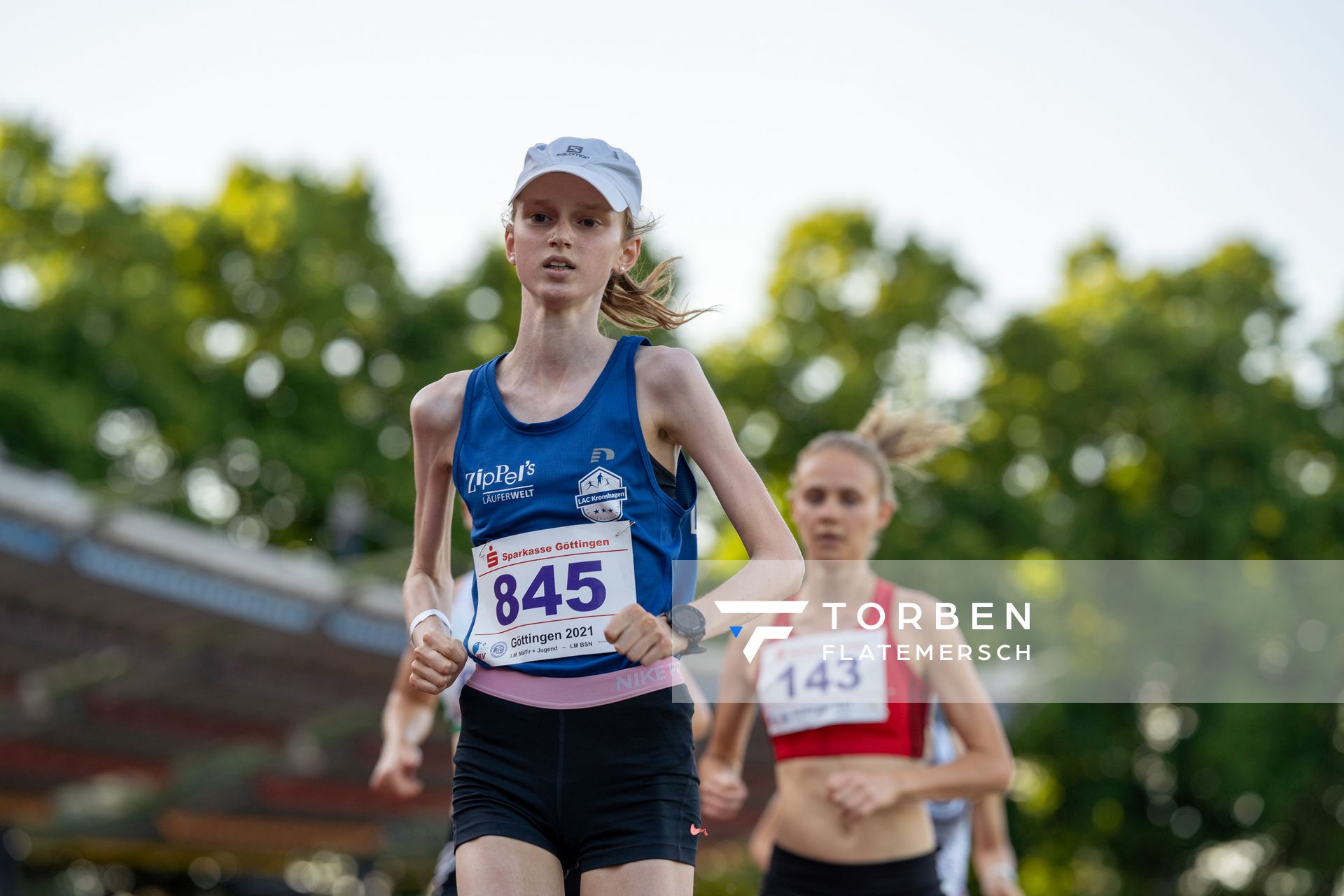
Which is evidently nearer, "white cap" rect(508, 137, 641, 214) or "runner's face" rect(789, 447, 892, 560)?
"white cap" rect(508, 137, 641, 214)

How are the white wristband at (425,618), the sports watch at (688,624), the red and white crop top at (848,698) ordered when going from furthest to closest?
the red and white crop top at (848,698) → the white wristband at (425,618) → the sports watch at (688,624)

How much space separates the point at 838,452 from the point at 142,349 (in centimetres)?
1805

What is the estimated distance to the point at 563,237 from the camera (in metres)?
3.33

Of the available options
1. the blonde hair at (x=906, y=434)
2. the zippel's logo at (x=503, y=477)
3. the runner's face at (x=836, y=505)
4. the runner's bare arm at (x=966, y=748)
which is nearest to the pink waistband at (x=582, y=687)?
the zippel's logo at (x=503, y=477)

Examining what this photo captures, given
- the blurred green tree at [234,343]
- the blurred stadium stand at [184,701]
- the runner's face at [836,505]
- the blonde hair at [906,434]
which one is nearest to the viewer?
the runner's face at [836,505]

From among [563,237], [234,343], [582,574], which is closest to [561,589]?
[582,574]

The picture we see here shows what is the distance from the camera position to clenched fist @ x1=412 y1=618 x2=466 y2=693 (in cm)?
315

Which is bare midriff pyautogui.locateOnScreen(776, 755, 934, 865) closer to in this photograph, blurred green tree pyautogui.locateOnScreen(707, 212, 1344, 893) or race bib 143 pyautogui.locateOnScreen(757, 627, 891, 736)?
race bib 143 pyautogui.locateOnScreen(757, 627, 891, 736)

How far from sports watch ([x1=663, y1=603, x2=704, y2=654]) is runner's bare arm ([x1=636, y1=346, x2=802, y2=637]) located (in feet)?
0.66

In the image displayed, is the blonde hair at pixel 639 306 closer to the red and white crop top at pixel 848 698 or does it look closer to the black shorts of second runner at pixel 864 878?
the red and white crop top at pixel 848 698

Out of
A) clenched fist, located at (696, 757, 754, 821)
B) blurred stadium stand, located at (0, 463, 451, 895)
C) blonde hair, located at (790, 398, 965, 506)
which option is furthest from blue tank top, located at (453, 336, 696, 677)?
blurred stadium stand, located at (0, 463, 451, 895)

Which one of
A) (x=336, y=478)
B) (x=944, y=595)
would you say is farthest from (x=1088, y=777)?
(x=336, y=478)

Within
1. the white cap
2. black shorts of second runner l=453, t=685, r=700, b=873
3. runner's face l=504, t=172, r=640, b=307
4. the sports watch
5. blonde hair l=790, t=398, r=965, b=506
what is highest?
blonde hair l=790, t=398, r=965, b=506

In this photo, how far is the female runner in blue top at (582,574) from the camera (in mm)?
3215
